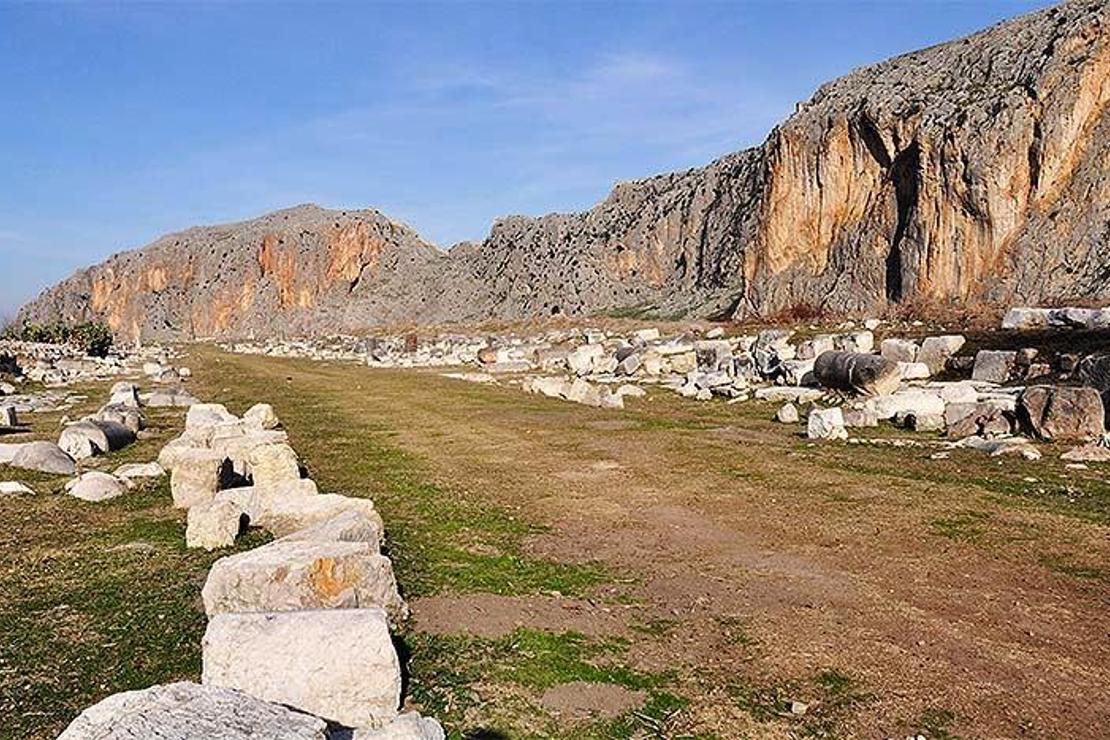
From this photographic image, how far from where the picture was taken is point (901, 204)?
174 ft

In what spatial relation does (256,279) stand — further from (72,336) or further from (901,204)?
(901,204)

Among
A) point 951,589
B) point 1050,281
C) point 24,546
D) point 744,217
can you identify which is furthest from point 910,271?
point 24,546

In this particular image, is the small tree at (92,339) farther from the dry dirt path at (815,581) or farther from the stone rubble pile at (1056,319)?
the stone rubble pile at (1056,319)

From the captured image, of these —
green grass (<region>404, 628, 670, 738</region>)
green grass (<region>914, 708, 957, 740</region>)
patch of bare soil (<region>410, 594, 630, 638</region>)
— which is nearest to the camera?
green grass (<region>914, 708, 957, 740</region>)

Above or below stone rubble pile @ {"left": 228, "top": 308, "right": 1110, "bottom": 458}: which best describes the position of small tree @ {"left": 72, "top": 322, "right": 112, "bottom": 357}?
above

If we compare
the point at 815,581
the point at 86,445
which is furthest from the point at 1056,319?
the point at 86,445

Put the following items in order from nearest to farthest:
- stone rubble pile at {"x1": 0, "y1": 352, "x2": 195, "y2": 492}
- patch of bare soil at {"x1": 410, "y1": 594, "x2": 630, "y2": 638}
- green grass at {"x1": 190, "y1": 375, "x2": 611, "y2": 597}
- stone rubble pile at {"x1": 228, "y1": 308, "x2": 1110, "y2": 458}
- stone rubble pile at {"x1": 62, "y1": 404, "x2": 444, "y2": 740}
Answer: stone rubble pile at {"x1": 62, "y1": 404, "x2": 444, "y2": 740}
patch of bare soil at {"x1": 410, "y1": 594, "x2": 630, "y2": 638}
green grass at {"x1": 190, "y1": 375, "x2": 611, "y2": 597}
stone rubble pile at {"x1": 0, "y1": 352, "x2": 195, "y2": 492}
stone rubble pile at {"x1": 228, "y1": 308, "x2": 1110, "y2": 458}

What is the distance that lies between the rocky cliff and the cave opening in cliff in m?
0.13

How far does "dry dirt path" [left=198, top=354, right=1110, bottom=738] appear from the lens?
6.09 meters

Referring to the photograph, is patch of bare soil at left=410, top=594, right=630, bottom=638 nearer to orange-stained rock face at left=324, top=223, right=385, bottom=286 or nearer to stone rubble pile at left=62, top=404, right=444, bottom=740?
stone rubble pile at left=62, top=404, right=444, bottom=740

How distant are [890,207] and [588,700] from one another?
176 feet

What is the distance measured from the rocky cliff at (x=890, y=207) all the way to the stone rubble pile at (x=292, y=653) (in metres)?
38.7

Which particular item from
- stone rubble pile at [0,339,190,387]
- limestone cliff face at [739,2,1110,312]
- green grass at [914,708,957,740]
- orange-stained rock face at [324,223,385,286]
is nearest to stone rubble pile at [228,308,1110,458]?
A: green grass at [914,708,957,740]

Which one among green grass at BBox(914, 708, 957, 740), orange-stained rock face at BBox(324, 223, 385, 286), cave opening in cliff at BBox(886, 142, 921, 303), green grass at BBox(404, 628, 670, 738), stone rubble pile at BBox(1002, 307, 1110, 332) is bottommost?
green grass at BBox(914, 708, 957, 740)
